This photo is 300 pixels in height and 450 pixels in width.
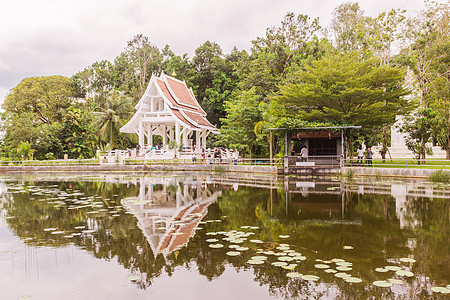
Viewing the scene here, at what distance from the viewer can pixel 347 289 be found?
13.9ft

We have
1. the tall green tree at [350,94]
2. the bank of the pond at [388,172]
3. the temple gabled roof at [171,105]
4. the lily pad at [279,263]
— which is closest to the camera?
the lily pad at [279,263]

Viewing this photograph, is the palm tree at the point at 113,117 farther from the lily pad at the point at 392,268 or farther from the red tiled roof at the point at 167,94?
the lily pad at the point at 392,268

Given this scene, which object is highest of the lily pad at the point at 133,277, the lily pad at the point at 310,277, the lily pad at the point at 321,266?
the lily pad at the point at 321,266

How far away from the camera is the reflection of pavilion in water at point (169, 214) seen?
259 inches

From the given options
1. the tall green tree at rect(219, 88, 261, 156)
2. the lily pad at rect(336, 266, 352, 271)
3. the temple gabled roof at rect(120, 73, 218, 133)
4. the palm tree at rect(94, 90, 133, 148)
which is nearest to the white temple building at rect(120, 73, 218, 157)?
the temple gabled roof at rect(120, 73, 218, 133)

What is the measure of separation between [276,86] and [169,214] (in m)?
Answer: 21.8

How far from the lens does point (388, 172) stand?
18984 millimetres

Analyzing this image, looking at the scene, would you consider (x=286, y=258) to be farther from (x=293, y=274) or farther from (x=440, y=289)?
(x=440, y=289)

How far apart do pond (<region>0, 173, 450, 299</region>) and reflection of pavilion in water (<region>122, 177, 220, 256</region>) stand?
3 cm

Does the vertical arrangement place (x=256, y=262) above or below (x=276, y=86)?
below

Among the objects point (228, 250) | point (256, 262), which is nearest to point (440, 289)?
point (256, 262)

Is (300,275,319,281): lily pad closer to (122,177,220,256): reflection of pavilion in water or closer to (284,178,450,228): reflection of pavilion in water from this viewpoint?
(122,177,220,256): reflection of pavilion in water

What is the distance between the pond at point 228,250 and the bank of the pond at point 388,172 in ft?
24.9

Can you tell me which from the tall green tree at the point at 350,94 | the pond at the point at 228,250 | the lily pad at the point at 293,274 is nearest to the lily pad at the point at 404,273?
the pond at the point at 228,250
